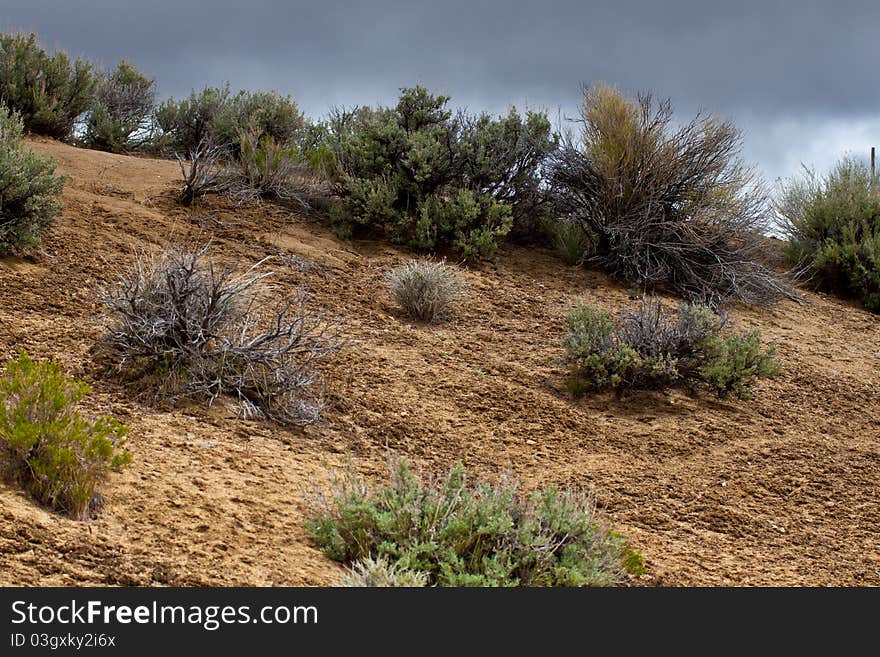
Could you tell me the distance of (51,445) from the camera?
401 cm

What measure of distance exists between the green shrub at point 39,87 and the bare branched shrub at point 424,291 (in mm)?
6632

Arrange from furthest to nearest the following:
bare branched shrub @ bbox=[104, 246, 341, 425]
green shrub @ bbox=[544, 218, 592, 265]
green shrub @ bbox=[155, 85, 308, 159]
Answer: green shrub @ bbox=[155, 85, 308, 159] → green shrub @ bbox=[544, 218, 592, 265] → bare branched shrub @ bbox=[104, 246, 341, 425]

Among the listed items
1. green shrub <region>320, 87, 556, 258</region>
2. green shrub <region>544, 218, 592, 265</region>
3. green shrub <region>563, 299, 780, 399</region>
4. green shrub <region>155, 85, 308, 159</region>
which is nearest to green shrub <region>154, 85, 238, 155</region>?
green shrub <region>155, 85, 308, 159</region>

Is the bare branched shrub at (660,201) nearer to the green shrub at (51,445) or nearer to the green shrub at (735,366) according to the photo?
the green shrub at (735,366)

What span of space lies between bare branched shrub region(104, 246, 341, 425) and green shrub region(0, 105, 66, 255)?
1.88 meters

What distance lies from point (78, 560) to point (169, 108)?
13.0 metres

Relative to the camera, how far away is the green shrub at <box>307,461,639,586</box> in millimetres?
3654

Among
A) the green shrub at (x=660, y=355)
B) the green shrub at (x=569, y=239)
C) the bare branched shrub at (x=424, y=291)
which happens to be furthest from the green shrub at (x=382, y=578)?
the green shrub at (x=569, y=239)

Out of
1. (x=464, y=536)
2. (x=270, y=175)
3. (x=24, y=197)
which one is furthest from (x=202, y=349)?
(x=270, y=175)

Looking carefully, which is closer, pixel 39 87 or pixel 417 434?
pixel 417 434

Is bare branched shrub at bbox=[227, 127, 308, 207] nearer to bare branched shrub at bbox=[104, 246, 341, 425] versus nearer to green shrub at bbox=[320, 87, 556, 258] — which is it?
green shrub at bbox=[320, 87, 556, 258]

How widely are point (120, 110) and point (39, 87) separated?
9.00 ft

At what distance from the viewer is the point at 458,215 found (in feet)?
34.2

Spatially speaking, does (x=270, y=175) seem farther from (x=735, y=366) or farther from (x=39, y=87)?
(x=735, y=366)
